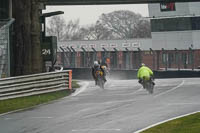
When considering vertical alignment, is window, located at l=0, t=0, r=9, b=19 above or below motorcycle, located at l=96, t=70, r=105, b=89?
above

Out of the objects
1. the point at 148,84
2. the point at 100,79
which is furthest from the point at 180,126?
the point at 100,79

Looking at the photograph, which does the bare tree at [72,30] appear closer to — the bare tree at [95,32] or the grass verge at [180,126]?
the bare tree at [95,32]

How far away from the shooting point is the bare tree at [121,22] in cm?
10825

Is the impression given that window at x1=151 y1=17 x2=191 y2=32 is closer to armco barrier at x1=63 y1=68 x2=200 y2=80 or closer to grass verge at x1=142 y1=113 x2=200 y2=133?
armco barrier at x1=63 y1=68 x2=200 y2=80

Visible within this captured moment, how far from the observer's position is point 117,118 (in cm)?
1510

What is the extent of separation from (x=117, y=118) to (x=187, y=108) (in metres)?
3.13

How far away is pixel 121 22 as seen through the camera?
Answer: 10862 cm

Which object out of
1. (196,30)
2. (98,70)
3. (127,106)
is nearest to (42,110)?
(127,106)

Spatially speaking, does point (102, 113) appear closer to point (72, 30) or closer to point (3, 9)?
point (3, 9)

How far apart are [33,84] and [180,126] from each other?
11.4 metres

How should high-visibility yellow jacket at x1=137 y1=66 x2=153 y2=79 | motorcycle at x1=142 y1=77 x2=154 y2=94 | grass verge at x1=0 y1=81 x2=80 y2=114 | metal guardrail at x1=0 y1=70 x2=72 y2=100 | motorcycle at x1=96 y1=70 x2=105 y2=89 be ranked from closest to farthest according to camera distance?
grass verge at x1=0 y1=81 x2=80 y2=114 → metal guardrail at x1=0 y1=70 x2=72 y2=100 → motorcycle at x1=142 y1=77 x2=154 y2=94 → high-visibility yellow jacket at x1=137 y1=66 x2=153 y2=79 → motorcycle at x1=96 y1=70 x2=105 y2=89

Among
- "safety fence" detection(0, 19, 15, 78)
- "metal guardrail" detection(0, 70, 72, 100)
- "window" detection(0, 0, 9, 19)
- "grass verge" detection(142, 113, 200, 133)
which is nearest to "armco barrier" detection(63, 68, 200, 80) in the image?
"window" detection(0, 0, 9, 19)

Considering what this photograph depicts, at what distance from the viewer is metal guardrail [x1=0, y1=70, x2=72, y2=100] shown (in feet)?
73.0

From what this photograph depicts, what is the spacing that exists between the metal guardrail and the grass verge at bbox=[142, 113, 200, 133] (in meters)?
9.69
